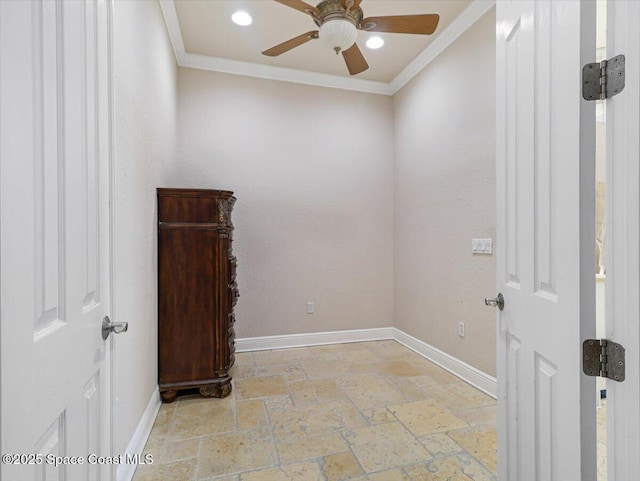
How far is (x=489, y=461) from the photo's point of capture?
1801 mm

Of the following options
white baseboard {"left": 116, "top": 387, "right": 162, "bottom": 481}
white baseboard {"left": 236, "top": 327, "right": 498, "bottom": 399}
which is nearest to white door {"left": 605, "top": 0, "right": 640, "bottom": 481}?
white baseboard {"left": 116, "top": 387, "right": 162, "bottom": 481}

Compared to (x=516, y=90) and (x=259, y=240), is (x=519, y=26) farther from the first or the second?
(x=259, y=240)

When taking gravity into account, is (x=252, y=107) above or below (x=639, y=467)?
above

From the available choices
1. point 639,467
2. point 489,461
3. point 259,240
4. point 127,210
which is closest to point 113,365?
point 127,210

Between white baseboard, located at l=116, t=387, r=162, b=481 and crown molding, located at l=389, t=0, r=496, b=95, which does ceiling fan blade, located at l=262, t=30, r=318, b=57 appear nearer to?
crown molding, located at l=389, t=0, r=496, b=95

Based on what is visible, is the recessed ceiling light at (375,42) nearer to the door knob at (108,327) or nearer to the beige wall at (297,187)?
the beige wall at (297,187)

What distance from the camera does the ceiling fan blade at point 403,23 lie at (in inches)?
81.4

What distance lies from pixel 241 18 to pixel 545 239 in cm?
301

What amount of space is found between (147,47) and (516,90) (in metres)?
2.22

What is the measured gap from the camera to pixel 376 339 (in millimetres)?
4070

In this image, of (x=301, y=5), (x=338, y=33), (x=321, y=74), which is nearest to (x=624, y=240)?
(x=338, y=33)

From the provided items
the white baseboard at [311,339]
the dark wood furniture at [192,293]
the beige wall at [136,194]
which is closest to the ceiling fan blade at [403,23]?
the beige wall at [136,194]

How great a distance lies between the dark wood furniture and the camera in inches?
96.5

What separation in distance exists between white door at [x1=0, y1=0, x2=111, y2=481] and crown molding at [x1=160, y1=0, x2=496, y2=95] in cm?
234
